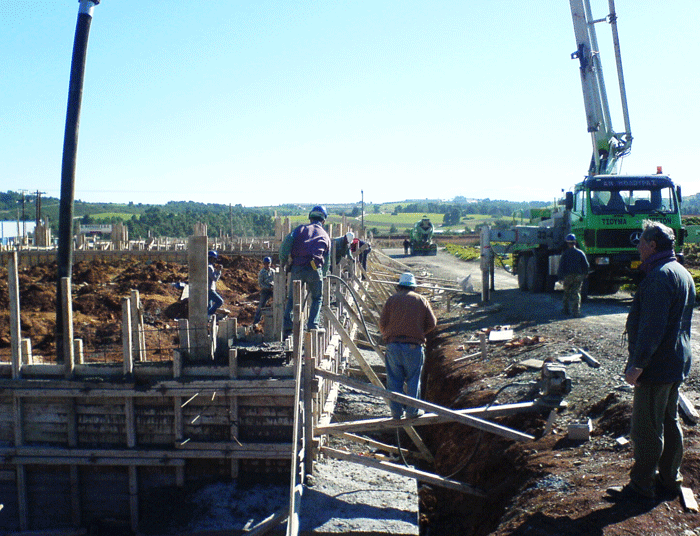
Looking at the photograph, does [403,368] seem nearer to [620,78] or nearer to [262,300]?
[262,300]

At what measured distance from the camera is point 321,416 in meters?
7.93

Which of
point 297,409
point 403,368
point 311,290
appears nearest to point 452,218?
point 311,290

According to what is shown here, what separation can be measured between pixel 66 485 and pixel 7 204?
155441 millimetres

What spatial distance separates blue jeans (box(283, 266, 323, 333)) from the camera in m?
8.73

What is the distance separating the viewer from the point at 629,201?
1420 cm

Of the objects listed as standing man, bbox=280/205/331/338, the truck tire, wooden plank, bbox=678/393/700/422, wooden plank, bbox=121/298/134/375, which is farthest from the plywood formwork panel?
the truck tire

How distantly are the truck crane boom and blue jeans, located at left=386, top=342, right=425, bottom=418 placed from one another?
11.6m

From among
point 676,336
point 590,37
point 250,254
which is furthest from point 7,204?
point 676,336

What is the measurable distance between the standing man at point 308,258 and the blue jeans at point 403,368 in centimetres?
190

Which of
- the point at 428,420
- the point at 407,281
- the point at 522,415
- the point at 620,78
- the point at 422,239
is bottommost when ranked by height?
the point at 522,415

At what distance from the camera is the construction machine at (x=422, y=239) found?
137 feet

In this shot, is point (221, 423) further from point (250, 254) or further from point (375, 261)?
point (250, 254)

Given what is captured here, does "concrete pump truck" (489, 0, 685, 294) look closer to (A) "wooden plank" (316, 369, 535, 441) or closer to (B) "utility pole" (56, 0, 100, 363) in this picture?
(A) "wooden plank" (316, 369, 535, 441)

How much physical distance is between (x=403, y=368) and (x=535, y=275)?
10928mm
